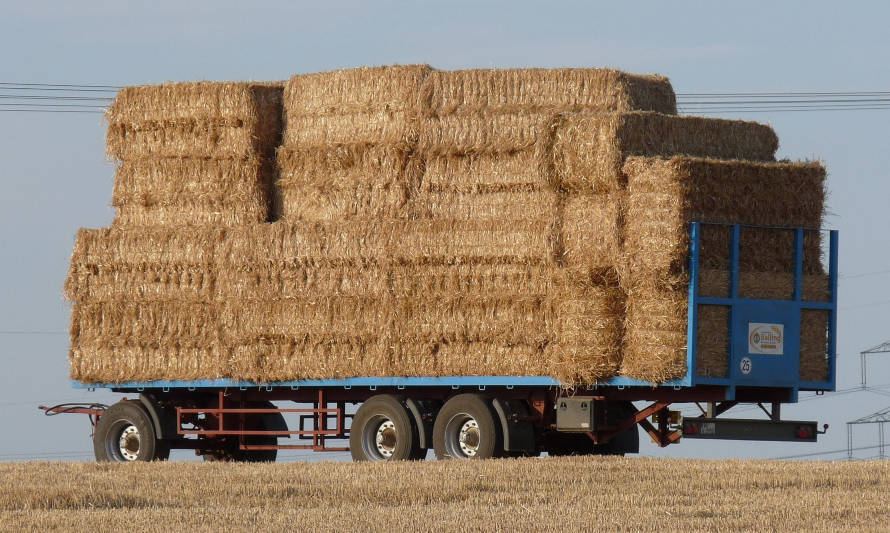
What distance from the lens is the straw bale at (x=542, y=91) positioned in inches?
1011

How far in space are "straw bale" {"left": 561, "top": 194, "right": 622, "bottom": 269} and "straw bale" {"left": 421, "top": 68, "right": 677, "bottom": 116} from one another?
1.52 m

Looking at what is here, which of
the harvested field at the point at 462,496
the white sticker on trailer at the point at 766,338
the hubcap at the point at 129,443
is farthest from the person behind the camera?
the hubcap at the point at 129,443

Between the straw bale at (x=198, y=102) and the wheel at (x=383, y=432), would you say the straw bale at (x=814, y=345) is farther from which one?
the straw bale at (x=198, y=102)

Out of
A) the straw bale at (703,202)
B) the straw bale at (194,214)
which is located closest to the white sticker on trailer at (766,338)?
the straw bale at (703,202)

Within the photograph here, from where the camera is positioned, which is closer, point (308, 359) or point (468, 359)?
point (468, 359)

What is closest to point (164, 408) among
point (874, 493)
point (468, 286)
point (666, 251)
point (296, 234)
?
point (296, 234)

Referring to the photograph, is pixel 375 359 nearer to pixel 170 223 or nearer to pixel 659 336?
pixel 170 223

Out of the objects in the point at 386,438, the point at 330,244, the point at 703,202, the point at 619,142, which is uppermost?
the point at 619,142

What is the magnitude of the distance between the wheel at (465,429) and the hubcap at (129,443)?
18.7 feet

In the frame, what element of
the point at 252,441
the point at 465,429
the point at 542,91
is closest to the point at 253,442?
the point at 252,441

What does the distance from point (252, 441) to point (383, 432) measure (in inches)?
146

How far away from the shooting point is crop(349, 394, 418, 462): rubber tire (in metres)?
26.4

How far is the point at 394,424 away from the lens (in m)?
26.6

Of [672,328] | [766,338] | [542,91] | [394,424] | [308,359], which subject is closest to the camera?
[672,328]
